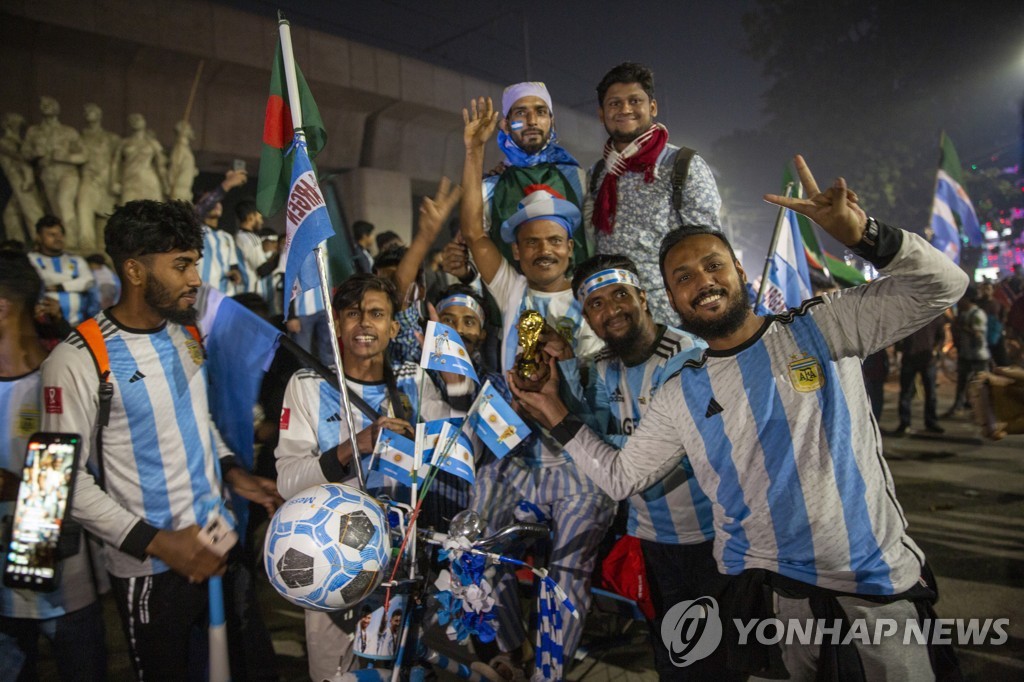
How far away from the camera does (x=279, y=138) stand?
10.3 ft

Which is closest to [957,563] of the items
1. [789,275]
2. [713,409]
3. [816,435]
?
[789,275]

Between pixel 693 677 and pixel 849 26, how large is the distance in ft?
165

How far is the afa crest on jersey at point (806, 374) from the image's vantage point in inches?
87.0

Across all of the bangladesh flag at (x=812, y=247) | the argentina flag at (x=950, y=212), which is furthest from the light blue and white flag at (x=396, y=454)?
the argentina flag at (x=950, y=212)

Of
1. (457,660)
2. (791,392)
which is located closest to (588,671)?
(457,660)

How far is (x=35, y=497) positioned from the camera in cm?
218

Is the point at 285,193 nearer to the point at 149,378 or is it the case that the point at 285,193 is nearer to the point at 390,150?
the point at 149,378

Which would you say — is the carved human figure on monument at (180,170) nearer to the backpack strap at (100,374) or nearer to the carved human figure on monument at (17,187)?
the carved human figure on monument at (17,187)

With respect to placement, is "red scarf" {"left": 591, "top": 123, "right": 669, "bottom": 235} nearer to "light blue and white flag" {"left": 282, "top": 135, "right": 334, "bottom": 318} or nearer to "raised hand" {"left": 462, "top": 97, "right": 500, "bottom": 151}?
"raised hand" {"left": 462, "top": 97, "right": 500, "bottom": 151}

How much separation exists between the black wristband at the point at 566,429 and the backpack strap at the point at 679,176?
189 cm

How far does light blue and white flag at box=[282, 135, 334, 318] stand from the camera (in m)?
2.85

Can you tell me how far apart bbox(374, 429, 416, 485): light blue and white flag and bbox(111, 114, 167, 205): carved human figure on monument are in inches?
416

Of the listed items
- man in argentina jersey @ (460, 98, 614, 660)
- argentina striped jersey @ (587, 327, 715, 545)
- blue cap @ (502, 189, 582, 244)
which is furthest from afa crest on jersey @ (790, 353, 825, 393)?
blue cap @ (502, 189, 582, 244)

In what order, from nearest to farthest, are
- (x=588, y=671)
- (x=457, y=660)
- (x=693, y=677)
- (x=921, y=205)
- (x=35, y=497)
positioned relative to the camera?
(x=35, y=497)
(x=693, y=677)
(x=457, y=660)
(x=588, y=671)
(x=921, y=205)
